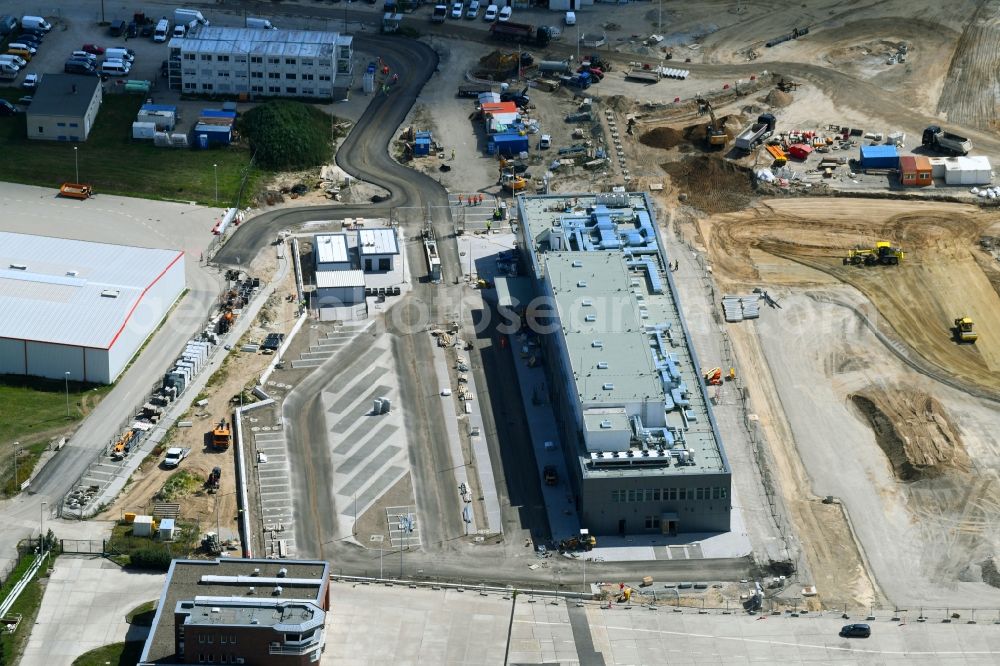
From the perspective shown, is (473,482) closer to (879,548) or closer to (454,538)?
(454,538)

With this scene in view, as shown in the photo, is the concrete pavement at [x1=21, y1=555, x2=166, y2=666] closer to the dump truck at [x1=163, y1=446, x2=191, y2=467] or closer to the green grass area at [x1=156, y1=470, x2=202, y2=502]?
the green grass area at [x1=156, y1=470, x2=202, y2=502]

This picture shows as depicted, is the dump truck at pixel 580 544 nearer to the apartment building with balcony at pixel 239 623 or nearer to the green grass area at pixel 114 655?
the apartment building with balcony at pixel 239 623

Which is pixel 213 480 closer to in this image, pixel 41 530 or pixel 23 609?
pixel 41 530

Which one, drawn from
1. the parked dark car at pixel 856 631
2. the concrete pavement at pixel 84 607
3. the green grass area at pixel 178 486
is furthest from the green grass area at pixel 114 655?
the parked dark car at pixel 856 631

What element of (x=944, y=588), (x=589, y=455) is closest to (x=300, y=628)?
(x=589, y=455)

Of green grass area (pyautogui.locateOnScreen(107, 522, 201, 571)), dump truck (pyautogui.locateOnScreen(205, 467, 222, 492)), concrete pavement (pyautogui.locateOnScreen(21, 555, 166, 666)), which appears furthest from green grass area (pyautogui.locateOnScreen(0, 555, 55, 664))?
dump truck (pyautogui.locateOnScreen(205, 467, 222, 492))

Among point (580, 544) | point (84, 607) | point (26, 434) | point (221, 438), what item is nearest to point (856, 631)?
point (580, 544)
